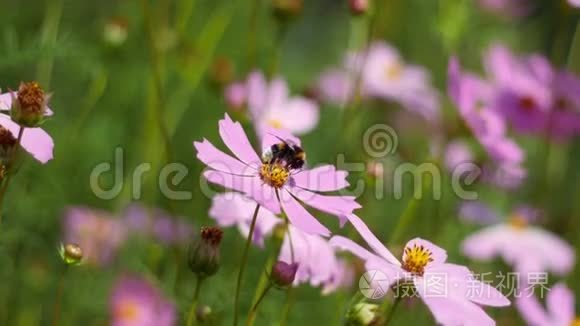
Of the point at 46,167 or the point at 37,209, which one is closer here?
the point at 37,209

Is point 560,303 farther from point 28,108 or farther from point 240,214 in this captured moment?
point 28,108

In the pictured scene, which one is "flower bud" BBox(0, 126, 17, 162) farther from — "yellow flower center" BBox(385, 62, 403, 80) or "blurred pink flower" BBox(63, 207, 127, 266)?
"yellow flower center" BBox(385, 62, 403, 80)

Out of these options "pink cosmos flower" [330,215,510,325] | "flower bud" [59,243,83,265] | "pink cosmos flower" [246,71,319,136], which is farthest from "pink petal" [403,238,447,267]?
"pink cosmos flower" [246,71,319,136]

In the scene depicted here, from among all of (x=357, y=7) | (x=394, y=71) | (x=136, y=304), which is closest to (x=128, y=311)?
(x=136, y=304)

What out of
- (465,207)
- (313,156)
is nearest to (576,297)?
(465,207)

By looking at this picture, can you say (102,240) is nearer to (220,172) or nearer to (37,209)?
(37,209)
